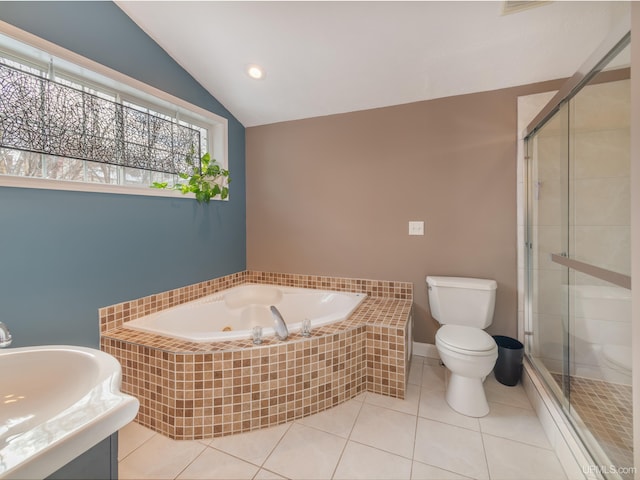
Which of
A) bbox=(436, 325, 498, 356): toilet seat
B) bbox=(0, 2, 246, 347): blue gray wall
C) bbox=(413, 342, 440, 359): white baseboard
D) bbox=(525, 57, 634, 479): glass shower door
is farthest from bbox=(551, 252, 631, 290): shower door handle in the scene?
bbox=(0, 2, 246, 347): blue gray wall

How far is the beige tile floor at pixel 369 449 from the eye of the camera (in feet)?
4.15

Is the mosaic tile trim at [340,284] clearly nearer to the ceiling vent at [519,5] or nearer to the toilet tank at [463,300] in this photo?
the toilet tank at [463,300]

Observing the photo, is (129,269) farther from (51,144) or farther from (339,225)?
(339,225)

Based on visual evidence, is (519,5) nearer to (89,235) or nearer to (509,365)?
(509,365)

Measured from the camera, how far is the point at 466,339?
5.56 ft

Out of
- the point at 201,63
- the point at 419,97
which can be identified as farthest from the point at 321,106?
the point at 201,63

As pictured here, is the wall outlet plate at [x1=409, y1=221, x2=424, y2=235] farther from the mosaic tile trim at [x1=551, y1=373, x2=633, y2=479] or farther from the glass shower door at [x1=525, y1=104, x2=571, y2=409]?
the mosaic tile trim at [x1=551, y1=373, x2=633, y2=479]

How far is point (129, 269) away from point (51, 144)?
0.82 m

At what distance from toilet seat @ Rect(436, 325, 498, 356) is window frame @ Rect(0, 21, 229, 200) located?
2.18 metres

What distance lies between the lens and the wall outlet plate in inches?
92.0

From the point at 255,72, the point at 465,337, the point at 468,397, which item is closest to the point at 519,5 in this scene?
the point at 255,72

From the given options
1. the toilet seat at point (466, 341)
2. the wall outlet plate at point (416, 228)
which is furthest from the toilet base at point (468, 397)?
the wall outlet plate at point (416, 228)

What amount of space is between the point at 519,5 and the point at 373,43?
0.80 m

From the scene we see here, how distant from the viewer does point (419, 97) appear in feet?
7.43
